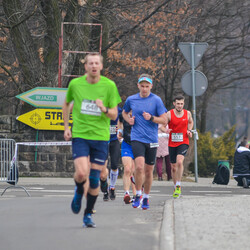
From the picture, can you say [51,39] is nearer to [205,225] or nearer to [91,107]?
[91,107]

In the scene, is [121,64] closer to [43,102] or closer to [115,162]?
[43,102]

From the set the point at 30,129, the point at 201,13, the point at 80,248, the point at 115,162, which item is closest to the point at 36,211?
the point at 115,162

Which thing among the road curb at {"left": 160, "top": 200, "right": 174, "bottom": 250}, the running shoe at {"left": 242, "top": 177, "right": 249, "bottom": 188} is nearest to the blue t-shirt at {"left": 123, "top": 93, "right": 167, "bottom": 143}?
the road curb at {"left": 160, "top": 200, "right": 174, "bottom": 250}

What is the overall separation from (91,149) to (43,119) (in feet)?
38.6

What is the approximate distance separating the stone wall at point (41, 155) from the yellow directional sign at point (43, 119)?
0.13 metres

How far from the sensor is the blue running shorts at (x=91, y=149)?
8180mm

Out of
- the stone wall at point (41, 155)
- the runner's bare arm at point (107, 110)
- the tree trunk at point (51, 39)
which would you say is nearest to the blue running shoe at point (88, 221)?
the runner's bare arm at point (107, 110)

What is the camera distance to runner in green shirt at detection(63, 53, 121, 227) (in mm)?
8156

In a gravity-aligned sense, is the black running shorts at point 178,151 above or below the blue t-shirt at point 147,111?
below

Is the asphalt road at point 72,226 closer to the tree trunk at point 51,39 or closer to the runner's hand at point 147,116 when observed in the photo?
the runner's hand at point 147,116

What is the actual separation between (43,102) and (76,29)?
7.76ft

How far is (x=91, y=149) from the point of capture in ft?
27.4

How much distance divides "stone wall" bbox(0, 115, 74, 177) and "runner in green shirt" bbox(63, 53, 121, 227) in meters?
11.5

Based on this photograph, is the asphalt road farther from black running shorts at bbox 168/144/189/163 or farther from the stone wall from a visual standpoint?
the stone wall
